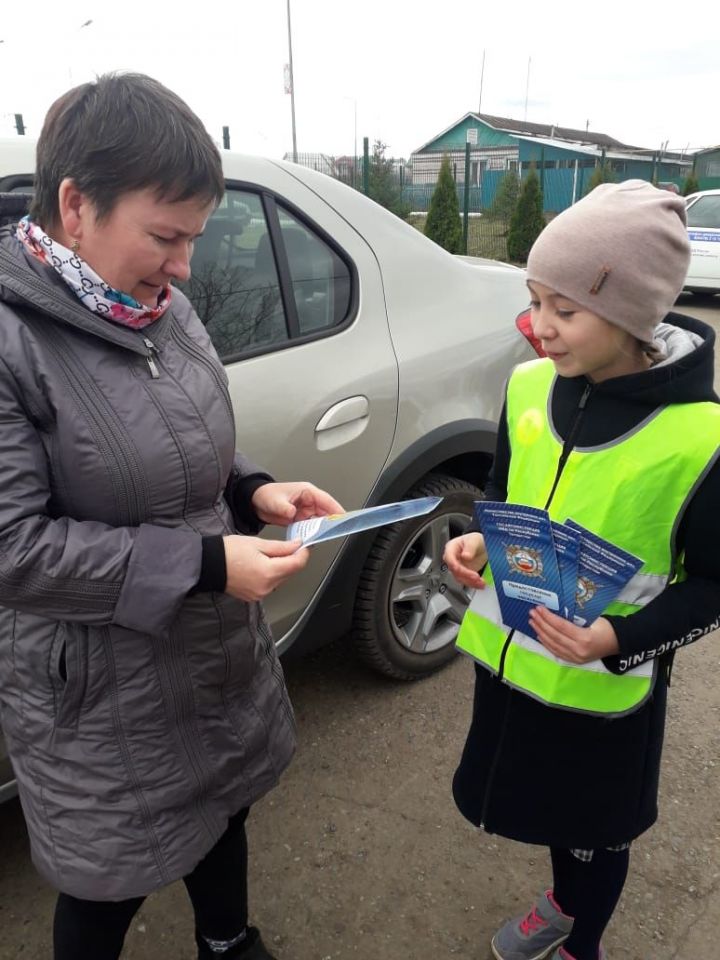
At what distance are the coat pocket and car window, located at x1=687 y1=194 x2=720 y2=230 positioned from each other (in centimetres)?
1097

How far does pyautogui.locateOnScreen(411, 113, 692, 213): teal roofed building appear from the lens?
17.6 metres

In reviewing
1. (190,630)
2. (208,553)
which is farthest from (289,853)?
(208,553)

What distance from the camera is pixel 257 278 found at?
2.11 metres

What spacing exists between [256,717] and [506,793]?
542mm

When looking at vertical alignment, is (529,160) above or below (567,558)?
below

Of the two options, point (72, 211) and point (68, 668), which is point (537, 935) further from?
point (72, 211)

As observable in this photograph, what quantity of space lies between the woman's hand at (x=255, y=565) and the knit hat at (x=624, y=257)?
62cm

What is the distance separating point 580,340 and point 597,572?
385 millimetres

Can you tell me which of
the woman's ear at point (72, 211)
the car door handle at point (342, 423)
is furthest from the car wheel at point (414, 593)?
the woman's ear at point (72, 211)

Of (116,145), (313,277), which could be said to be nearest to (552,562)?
(116,145)

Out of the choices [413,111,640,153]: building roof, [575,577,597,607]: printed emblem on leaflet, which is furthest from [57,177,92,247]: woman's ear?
[413,111,640,153]: building roof

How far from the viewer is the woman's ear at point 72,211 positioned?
1036 millimetres

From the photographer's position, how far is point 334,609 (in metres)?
2.36

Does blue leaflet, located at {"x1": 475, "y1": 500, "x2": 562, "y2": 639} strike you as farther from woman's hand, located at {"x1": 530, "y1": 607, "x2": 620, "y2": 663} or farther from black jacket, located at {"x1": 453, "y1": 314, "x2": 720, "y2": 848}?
black jacket, located at {"x1": 453, "y1": 314, "x2": 720, "y2": 848}
